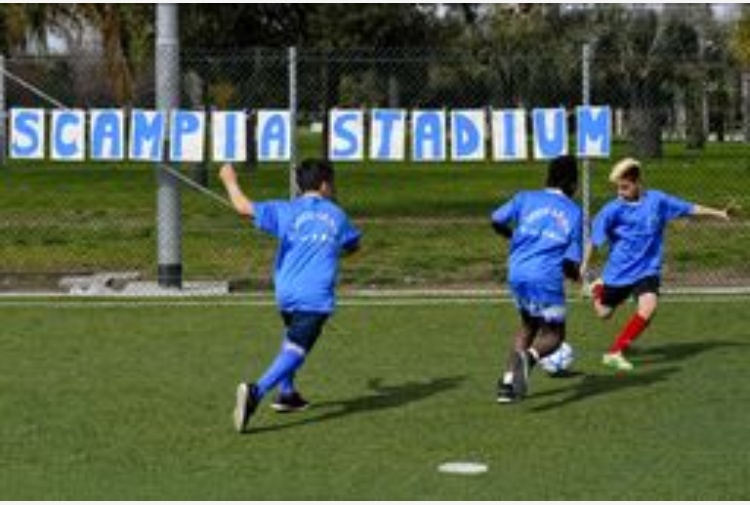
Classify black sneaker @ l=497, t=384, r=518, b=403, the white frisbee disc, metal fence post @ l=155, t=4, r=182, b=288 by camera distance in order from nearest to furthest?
the white frisbee disc
black sneaker @ l=497, t=384, r=518, b=403
metal fence post @ l=155, t=4, r=182, b=288

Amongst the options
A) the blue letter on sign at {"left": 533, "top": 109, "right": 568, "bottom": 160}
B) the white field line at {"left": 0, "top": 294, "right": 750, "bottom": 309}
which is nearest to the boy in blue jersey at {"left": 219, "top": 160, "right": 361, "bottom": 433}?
the white field line at {"left": 0, "top": 294, "right": 750, "bottom": 309}

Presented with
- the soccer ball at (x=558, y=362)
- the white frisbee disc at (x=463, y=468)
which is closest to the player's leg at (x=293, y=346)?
the white frisbee disc at (x=463, y=468)

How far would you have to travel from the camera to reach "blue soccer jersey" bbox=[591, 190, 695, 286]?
9.59 m

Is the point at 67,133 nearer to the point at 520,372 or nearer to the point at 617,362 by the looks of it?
the point at 617,362

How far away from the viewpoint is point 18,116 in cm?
1400

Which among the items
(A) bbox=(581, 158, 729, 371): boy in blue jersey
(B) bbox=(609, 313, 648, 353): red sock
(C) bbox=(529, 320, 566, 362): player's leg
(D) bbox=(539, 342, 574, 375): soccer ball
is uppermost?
(A) bbox=(581, 158, 729, 371): boy in blue jersey

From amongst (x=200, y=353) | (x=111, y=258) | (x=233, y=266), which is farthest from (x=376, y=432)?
(x=111, y=258)

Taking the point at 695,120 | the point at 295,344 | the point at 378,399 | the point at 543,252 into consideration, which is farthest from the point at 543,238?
the point at 695,120

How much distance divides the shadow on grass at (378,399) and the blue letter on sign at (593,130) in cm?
535

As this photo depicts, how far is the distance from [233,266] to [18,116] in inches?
116

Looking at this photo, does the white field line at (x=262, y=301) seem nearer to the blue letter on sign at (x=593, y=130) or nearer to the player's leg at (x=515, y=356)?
the blue letter on sign at (x=593, y=130)

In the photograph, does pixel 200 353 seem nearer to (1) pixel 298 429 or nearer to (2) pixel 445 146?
(1) pixel 298 429

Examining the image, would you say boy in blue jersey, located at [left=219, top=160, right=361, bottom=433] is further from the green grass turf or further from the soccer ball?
the green grass turf

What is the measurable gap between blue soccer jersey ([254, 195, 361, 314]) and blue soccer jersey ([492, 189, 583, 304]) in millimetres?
1117
